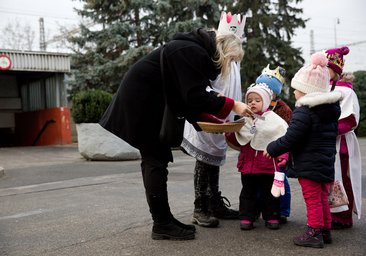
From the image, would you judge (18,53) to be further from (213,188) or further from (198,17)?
(213,188)

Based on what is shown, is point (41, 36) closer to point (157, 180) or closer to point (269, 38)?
point (269, 38)

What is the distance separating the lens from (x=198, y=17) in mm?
19906

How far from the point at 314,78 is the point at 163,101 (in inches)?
48.5

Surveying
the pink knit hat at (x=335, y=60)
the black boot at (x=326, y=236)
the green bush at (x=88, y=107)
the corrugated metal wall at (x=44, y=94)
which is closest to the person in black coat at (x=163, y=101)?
the pink knit hat at (x=335, y=60)

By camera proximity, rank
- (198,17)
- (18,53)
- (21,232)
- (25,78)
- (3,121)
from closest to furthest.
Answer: (21,232) < (18,53) < (198,17) < (25,78) < (3,121)

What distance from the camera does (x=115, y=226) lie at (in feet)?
13.7

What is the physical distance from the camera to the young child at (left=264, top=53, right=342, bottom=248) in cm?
343

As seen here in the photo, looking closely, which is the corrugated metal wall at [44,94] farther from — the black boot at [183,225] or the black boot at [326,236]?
the black boot at [326,236]

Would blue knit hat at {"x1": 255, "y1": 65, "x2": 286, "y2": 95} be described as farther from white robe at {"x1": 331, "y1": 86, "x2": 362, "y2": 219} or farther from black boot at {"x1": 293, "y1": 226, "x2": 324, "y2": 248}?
black boot at {"x1": 293, "y1": 226, "x2": 324, "y2": 248}

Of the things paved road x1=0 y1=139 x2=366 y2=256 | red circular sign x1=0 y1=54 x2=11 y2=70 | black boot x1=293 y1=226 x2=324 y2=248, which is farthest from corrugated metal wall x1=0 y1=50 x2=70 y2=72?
black boot x1=293 y1=226 x2=324 y2=248

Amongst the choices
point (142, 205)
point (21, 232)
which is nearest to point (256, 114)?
point (142, 205)

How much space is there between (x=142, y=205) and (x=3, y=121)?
914 inches

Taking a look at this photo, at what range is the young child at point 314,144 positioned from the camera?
11.2ft

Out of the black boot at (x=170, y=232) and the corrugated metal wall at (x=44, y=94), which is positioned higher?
the corrugated metal wall at (x=44, y=94)
